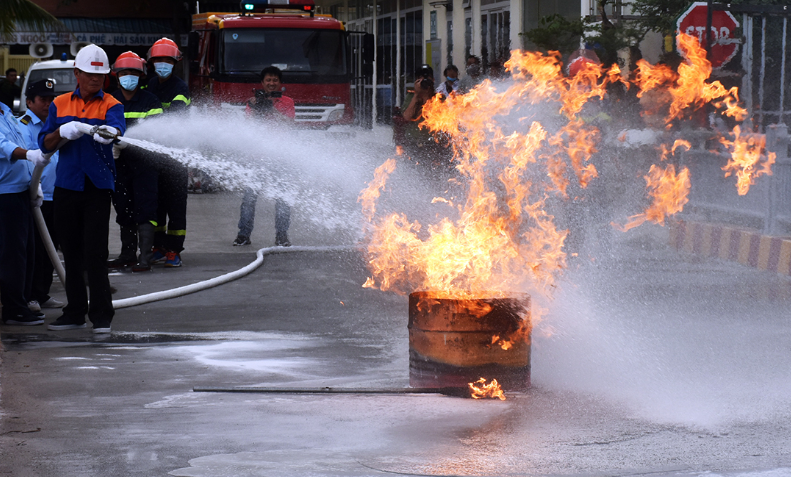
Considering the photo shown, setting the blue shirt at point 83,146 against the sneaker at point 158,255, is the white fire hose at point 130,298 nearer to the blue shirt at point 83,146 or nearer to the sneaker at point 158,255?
the blue shirt at point 83,146

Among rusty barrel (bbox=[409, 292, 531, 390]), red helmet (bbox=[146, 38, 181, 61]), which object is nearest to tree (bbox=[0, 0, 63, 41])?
Answer: red helmet (bbox=[146, 38, 181, 61])

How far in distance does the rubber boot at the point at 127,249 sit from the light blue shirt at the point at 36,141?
6.70 feet

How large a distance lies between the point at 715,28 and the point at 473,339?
305 inches

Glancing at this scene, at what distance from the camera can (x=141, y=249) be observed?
1033cm

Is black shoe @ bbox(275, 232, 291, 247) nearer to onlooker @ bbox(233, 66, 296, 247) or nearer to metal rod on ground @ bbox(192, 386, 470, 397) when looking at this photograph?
onlooker @ bbox(233, 66, 296, 247)

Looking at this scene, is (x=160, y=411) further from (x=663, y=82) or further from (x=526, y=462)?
(x=663, y=82)

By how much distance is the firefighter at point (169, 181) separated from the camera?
1041cm

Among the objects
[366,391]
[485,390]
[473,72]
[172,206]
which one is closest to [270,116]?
[172,206]

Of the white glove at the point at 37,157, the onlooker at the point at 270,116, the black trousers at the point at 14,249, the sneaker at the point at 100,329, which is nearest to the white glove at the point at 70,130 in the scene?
the white glove at the point at 37,157

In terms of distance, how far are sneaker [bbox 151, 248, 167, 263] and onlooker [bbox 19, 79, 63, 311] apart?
200 cm

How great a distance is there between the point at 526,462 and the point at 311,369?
2100 millimetres

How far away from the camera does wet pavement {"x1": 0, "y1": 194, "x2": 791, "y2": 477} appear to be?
14.8 feet

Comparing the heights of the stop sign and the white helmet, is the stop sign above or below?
above

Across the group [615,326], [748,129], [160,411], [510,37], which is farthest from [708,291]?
[510,37]
